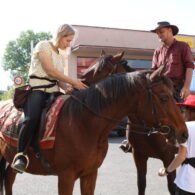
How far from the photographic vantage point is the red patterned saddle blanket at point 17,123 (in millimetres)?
2965

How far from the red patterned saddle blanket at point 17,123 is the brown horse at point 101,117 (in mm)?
62

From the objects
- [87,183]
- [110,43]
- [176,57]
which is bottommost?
[87,183]

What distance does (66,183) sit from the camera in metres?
2.85

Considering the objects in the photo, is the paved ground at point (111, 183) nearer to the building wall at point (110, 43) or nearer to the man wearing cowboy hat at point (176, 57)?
the man wearing cowboy hat at point (176, 57)

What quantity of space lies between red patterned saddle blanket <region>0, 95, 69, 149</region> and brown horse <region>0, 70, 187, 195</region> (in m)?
0.06

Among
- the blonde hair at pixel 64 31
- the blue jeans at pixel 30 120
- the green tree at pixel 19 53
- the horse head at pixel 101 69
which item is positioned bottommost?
the green tree at pixel 19 53

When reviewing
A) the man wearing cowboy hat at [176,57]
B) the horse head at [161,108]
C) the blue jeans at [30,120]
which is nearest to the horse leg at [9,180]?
the blue jeans at [30,120]

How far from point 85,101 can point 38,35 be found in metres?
65.2

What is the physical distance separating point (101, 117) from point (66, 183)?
75cm

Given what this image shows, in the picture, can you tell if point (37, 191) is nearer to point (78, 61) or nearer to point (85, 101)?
point (85, 101)

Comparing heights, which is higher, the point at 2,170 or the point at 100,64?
the point at 100,64

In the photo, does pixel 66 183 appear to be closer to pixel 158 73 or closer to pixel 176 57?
pixel 158 73

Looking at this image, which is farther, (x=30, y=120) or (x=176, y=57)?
(x=176, y=57)

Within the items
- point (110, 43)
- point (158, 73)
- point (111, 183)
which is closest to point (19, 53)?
point (110, 43)
